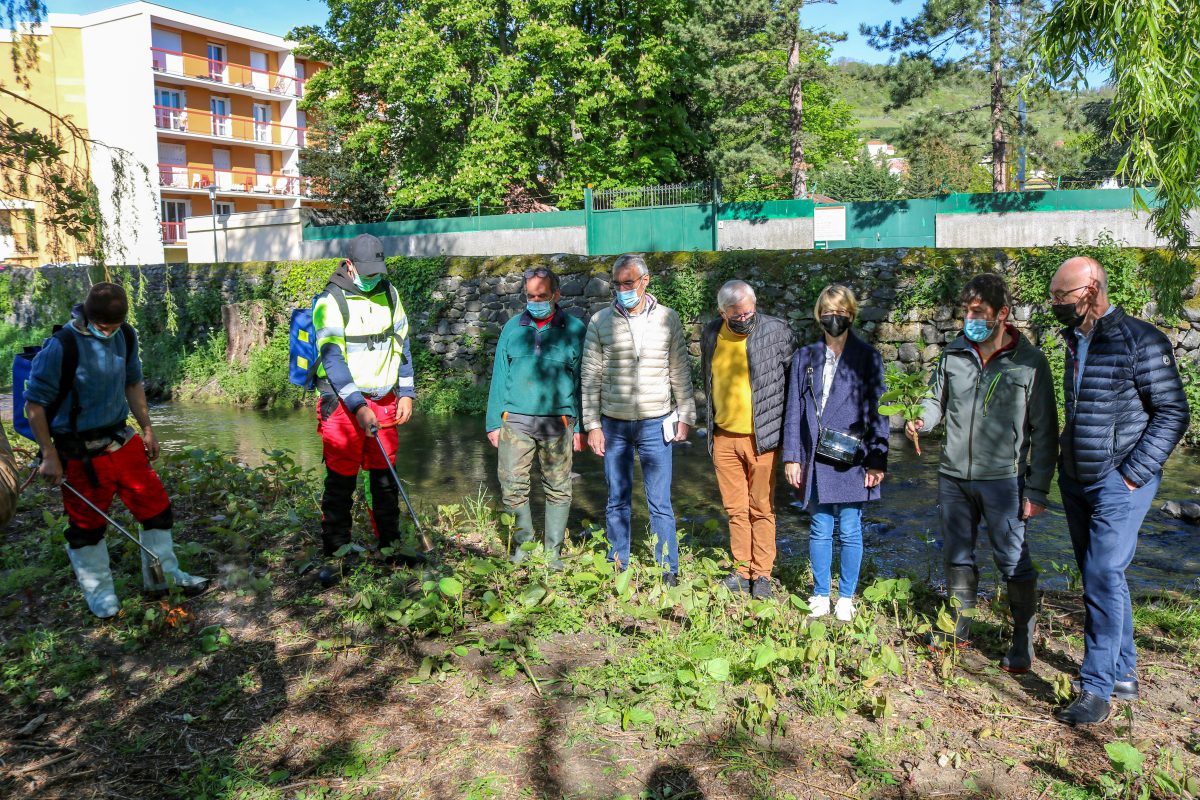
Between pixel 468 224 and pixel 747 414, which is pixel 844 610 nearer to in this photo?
pixel 747 414

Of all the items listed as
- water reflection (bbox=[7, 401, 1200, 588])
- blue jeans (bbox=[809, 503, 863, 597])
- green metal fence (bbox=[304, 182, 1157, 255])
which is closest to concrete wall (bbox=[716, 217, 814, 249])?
green metal fence (bbox=[304, 182, 1157, 255])

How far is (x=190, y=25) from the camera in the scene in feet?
137

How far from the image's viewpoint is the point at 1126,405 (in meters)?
3.88

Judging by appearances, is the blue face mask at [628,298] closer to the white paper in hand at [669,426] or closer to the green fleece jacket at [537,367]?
the green fleece jacket at [537,367]

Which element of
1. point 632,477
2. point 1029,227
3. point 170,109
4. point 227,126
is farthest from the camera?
point 227,126

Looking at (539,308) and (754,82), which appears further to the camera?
(754,82)

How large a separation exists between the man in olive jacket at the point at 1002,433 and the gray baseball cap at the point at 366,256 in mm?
3198

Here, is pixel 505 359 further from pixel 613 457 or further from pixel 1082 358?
pixel 1082 358

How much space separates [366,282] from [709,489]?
546 centimetres

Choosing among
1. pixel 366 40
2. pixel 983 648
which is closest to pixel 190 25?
pixel 366 40

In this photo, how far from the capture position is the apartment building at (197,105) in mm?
39625

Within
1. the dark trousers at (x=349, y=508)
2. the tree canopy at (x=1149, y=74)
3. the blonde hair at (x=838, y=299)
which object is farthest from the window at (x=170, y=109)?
the tree canopy at (x=1149, y=74)

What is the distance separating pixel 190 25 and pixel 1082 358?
46.7 meters

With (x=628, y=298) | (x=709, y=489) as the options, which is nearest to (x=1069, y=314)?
(x=628, y=298)
